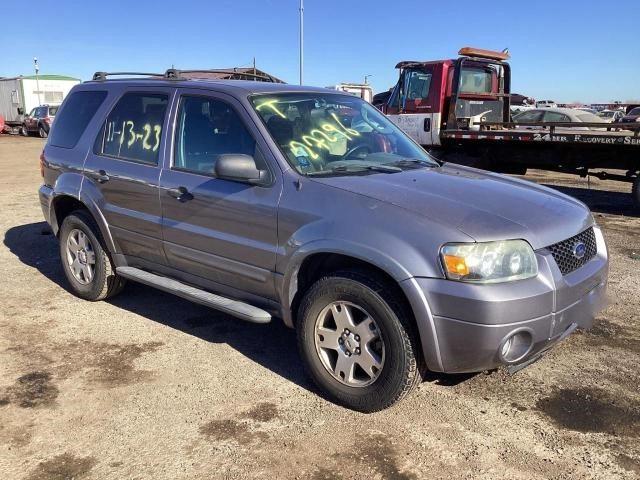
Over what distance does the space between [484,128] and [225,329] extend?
8080 millimetres

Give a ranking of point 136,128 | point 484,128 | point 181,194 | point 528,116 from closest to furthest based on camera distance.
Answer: point 181,194, point 136,128, point 484,128, point 528,116

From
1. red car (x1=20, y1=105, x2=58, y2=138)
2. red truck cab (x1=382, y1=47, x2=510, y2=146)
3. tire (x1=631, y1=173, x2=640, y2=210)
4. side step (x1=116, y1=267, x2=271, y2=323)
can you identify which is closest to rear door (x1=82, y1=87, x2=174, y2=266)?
side step (x1=116, y1=267, x2=271, y2=323)

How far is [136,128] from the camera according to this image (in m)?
4.52

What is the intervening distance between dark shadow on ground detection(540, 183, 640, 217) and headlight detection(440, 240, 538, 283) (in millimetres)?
7421

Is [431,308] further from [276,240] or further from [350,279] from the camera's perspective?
[276,240]

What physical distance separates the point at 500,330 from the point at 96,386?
8.00 ft

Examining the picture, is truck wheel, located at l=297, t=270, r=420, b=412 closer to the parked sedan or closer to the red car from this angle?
the parked sedan

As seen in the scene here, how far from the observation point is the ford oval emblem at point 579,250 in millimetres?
3277

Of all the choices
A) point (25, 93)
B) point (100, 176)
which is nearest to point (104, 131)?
point (100, 176)

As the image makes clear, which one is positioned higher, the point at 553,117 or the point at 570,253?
the point at 553,117

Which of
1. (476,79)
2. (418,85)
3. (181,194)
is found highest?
(476,79)

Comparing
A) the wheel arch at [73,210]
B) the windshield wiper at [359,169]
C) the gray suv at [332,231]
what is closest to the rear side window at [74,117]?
the gray suv at [332,231]

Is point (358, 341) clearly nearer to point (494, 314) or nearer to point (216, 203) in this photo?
point (494, 314)

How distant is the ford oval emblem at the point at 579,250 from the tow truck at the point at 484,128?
6.53 meters
